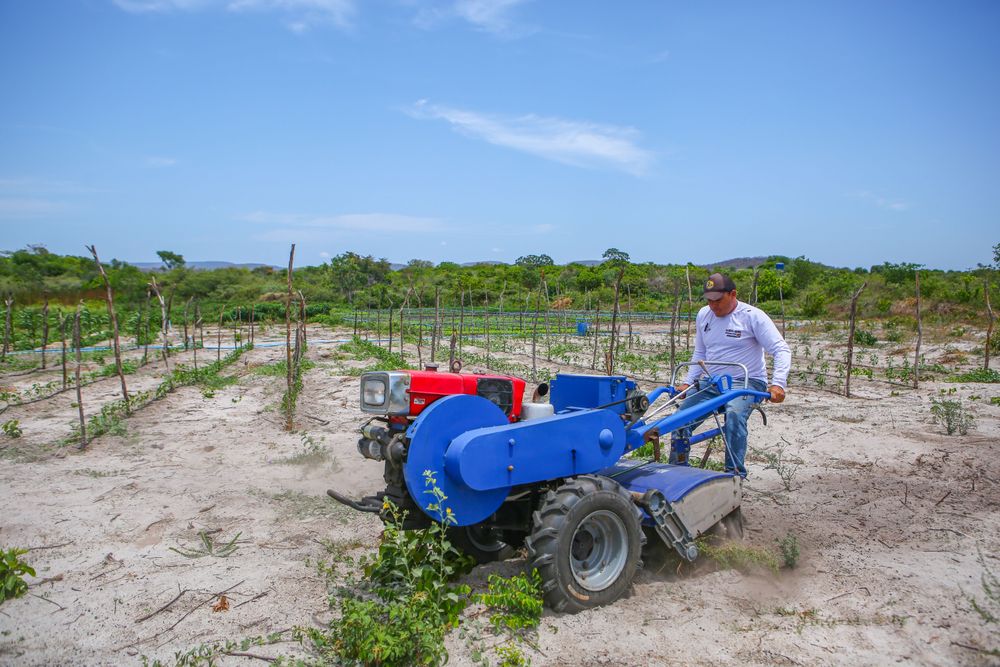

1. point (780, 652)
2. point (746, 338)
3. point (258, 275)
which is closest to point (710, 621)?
point (780, 652)

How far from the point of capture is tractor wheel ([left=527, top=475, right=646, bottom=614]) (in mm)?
3480

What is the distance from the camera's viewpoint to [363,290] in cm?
3909

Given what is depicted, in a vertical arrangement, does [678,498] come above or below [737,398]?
below

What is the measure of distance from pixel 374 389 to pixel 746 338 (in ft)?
8.85

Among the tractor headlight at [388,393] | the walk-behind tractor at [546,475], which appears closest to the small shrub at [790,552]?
the walk-behind tractor at [546,475]

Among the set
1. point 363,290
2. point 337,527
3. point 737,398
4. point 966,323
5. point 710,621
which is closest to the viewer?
point 710,621

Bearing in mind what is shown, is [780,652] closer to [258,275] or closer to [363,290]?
[363,290]

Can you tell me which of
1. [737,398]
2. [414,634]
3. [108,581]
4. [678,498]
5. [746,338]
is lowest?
[108,581]

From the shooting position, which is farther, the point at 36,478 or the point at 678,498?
the point at 36,478

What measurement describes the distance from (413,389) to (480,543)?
1070 mm

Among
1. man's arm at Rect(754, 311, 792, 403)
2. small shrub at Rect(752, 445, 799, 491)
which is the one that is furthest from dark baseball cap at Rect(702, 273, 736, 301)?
small shrub at Rect(752, 445, 799, 491)

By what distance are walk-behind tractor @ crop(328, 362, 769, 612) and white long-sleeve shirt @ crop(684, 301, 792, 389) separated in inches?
19.6

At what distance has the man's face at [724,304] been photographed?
4871 mm

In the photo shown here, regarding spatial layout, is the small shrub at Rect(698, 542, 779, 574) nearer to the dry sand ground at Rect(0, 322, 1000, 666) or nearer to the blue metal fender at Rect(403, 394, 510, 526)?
the dry sand ground at Rect(0, 322, 1000, 666)
